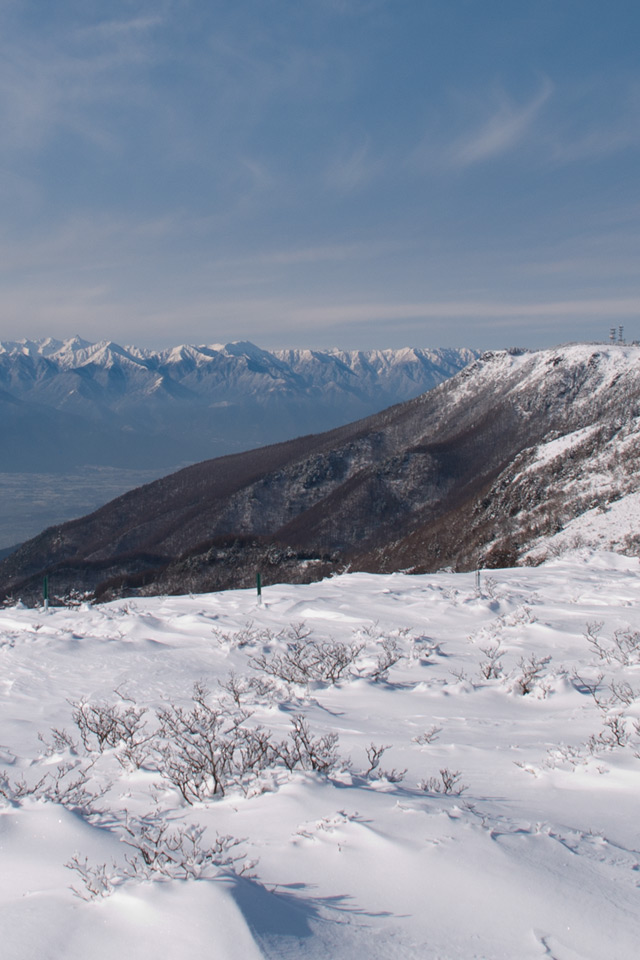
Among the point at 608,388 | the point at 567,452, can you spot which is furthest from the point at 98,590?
the point at 608,388

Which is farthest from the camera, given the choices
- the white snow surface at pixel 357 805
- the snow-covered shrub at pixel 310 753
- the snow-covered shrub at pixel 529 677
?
the snow-covered shrub at pixel 529 677

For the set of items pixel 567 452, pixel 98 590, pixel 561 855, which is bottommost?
pixel 98 590

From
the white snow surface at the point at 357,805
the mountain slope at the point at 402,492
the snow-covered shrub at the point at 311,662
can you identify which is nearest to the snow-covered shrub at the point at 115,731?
the white snow surface at the point at 357,805

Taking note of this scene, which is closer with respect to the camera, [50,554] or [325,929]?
[325,929]

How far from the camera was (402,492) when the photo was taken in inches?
4611

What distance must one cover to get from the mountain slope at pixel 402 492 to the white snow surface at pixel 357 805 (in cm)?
3261

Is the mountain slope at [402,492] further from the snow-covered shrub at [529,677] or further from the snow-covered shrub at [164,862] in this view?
the snow-covered shrub at [164,862]

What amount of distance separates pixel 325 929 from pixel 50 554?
498 feet

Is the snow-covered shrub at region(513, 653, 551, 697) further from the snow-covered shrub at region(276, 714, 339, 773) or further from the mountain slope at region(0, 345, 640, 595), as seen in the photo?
the mountain slope at region(0, 345, 640, 595)

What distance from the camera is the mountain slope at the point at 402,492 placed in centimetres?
5856

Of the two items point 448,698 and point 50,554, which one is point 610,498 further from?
point 50,554

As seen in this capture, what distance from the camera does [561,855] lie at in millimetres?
3957

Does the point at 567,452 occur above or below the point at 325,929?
above

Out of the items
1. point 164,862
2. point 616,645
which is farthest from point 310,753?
point 616,645
